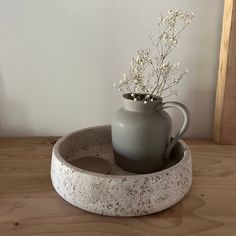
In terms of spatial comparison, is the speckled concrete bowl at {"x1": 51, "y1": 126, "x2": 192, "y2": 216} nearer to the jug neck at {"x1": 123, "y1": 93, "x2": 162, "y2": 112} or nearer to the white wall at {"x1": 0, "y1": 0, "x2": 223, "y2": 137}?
the jug neck at {"x1": 123, "y1": 93, "x2": 162, "y2": 112}

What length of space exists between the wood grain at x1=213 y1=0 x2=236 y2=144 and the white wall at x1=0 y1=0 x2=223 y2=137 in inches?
1.5

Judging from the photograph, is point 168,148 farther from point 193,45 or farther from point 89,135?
point 193,45

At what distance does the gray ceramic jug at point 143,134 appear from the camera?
60cm

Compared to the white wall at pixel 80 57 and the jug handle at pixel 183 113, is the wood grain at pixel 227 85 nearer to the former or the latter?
the white wall at pixel 80 57

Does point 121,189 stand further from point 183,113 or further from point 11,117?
point 11,117

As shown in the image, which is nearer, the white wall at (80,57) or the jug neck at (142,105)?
the jug neck at (142,105)

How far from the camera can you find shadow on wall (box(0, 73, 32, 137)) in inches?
34.0

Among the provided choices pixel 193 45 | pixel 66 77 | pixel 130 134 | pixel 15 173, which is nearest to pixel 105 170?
pixel 130 134

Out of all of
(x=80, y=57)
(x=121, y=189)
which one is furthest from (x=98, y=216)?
(x=80, y=57)

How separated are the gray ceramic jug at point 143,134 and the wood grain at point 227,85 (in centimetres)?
26

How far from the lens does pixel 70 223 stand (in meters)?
0.51

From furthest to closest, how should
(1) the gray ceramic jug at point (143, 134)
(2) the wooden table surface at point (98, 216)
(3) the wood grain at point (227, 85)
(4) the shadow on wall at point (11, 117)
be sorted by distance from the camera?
1. (4) the shadow on wall at point (11, 117)
2. (3) the wood grain at point (227, 85)
3. (1) the gray ceramic jug at point (143, 134)
4. (2) the wooden table surface at point (98, 216)

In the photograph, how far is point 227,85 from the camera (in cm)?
80

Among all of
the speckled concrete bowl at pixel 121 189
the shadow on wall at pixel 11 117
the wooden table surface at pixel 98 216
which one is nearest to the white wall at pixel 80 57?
the shadow on wall at pixel 11 117
